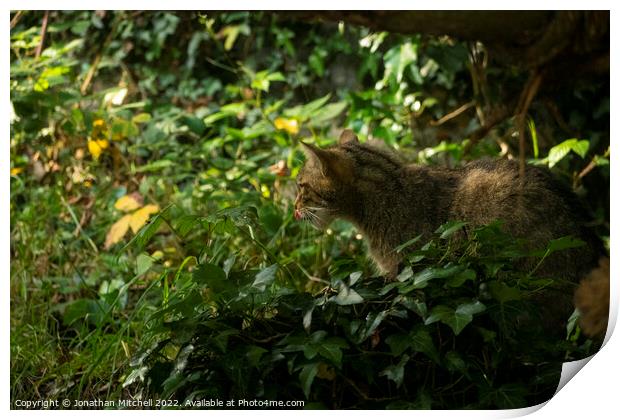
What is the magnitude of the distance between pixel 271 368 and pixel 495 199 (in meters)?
1.12

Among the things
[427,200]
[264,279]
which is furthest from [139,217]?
[264,279]

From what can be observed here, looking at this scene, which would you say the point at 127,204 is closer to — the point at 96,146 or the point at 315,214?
the point at 96,146

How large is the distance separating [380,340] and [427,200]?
0.81 metres

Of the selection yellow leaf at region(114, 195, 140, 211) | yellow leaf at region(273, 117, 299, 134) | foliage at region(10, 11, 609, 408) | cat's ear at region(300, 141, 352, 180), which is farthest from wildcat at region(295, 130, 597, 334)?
yellow leaf at region(273, 117, 299, 134)

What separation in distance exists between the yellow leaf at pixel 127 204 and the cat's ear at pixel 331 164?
1432 millimetres

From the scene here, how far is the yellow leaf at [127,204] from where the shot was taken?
412 cm

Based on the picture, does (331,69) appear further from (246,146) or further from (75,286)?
(75,286)

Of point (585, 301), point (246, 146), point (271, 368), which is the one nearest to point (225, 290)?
point (271, 368)

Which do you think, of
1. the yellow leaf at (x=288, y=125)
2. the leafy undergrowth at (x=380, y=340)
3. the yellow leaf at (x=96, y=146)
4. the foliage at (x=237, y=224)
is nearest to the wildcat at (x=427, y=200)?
the foliage at (x=237, y=224)

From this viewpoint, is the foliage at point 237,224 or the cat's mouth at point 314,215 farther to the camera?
the cat's mouth at point 314,215

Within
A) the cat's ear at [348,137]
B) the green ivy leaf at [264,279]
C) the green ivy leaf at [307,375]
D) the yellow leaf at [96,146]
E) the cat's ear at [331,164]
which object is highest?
the green ivy leaf at [264,279]

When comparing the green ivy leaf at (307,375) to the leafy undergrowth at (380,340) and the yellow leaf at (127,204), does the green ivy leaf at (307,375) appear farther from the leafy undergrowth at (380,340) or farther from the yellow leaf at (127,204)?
the yellow leaf at (127,204)

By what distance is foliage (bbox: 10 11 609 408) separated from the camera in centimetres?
230

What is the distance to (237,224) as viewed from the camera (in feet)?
9.34
